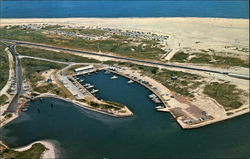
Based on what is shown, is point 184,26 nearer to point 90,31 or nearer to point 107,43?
point 107,43

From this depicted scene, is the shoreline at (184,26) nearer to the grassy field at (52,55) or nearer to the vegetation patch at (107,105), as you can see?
the grassy field at (52,55)

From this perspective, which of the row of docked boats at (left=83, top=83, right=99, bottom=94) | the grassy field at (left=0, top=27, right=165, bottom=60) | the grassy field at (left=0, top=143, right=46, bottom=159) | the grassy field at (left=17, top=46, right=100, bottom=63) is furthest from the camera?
the grassy field at (left=0, top=27, right=165, bottom=60)

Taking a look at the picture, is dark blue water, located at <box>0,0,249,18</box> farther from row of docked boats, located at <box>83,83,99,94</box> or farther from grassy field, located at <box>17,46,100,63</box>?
row of docked boats, located at <box>83,83,99,94</box>

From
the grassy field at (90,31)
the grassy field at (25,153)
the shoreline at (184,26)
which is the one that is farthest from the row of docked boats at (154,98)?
the grassy field at (90,31)

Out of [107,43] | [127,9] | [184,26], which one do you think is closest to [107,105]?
[107,43]

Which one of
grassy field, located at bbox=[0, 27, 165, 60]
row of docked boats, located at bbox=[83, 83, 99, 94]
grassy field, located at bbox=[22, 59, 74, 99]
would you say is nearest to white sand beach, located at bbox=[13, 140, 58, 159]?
grassy field, located at bbox=[22, 59, 74, 99]

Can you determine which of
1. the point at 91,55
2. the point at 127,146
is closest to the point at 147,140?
the point at 127,146

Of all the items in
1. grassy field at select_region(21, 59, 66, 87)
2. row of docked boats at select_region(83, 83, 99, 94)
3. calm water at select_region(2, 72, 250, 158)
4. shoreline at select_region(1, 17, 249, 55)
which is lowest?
calm water at select_region(2, 72, 250, 158)
